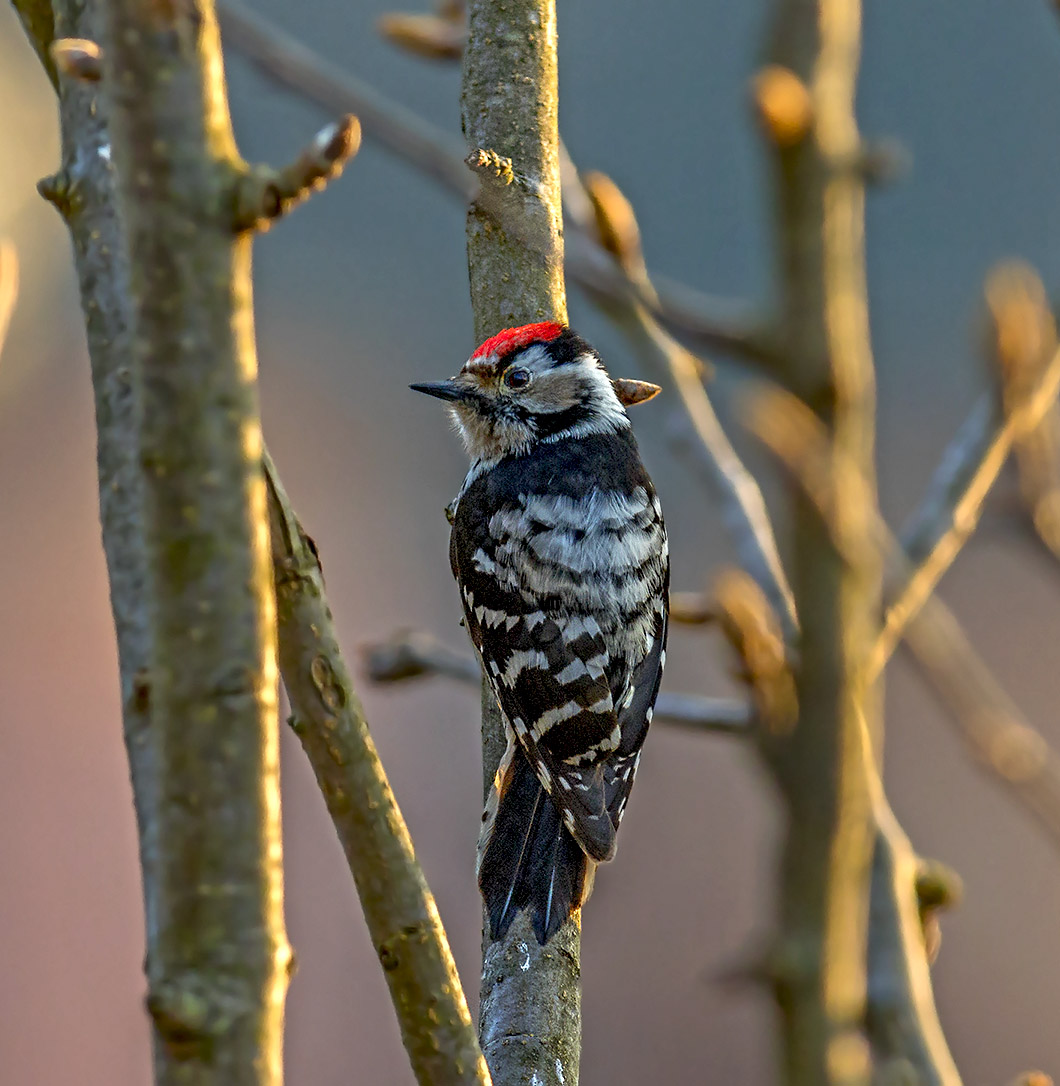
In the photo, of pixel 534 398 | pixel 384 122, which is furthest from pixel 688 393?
pixel 534 398

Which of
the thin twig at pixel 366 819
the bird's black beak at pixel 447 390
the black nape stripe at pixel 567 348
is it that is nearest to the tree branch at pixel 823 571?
the thin twig at pixel 366 819

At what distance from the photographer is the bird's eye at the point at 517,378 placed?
11.3 feet

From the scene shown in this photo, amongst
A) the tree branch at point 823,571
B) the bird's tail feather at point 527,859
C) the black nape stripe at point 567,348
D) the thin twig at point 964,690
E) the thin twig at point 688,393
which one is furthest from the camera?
the black nape stripe at point 567,348

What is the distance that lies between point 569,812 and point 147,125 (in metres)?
2.05

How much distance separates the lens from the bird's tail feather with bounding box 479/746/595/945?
102 inches

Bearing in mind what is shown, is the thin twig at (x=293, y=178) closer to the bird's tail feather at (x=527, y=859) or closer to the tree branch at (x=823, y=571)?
the tree branch at (x=823, y=571)

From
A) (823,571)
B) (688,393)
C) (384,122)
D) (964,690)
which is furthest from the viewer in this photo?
(688,393)

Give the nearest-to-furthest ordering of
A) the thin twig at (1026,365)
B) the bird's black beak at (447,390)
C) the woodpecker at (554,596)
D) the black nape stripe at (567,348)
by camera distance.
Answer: the thin twig at (1026,365) → the woodpecker at (554,596) → the black nape stripe at (567,348) → the bird's black beak at (447,390)

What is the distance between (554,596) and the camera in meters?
3.21

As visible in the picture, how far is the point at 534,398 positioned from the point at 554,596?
27.5 inches

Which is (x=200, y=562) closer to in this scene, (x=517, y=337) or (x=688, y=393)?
(x=688, y=393)

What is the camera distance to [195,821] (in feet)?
3.69

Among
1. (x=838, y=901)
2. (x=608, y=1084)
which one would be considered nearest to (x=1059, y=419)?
(x=838, y=901)

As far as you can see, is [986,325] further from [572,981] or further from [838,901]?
[572,981]
